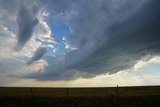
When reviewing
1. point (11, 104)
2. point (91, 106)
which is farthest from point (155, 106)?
point (11, 104)

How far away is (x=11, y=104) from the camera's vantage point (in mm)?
31938

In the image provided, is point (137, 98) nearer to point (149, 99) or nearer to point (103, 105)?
point (149, 99)

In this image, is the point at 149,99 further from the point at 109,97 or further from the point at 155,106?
the point at 109,97

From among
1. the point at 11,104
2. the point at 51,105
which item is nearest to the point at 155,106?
the point at 51,105

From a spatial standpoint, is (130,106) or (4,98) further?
(4,98)

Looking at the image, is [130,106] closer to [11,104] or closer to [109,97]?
[109,97]

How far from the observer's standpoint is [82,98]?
31281 millimetres

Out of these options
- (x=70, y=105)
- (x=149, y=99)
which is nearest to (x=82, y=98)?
(x=70, y=105)

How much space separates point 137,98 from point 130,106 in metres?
1.57

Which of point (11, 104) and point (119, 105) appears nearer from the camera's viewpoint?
point (119, 105)

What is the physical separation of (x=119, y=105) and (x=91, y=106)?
2757 millimetres

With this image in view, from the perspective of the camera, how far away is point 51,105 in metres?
31.2

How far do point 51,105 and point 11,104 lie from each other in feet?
14.3

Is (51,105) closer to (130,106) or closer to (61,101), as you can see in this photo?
(61,101)
